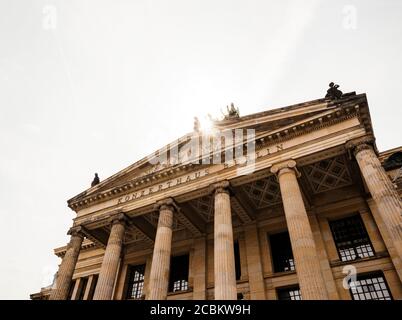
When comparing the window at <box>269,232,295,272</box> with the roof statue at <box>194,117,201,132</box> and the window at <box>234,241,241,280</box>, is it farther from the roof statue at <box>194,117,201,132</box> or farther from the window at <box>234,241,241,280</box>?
the roof statue at <box>194,117,201,132</box>

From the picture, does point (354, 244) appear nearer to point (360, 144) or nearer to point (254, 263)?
point (254, 263)

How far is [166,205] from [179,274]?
21.4ft

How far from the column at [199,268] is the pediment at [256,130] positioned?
19.3 ft

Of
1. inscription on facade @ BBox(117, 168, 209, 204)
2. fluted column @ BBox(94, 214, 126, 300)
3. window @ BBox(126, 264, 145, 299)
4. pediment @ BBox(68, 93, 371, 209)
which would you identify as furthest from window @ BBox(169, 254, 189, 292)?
pediment @ BBox(68, 93, 371, 209)

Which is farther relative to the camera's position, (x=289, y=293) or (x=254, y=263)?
(x=254, y=263)

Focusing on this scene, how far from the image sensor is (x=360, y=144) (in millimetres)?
15891

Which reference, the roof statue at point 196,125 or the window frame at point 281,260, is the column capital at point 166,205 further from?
the window frame at point 281,260

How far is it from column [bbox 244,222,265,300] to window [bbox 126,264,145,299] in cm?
925

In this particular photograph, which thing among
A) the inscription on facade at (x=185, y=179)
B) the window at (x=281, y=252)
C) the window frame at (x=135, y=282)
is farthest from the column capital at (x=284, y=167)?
the window frame at (x=135, y=282)

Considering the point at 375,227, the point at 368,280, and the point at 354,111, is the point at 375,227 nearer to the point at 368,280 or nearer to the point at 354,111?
the point at 368,280

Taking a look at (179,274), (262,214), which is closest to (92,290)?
(179,274)

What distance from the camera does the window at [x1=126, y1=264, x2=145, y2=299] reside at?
2419cm
